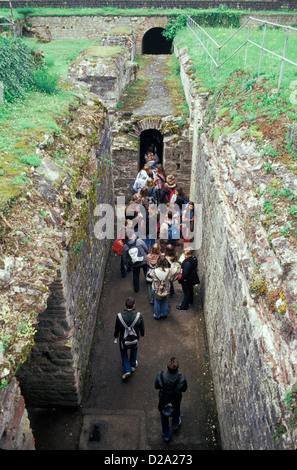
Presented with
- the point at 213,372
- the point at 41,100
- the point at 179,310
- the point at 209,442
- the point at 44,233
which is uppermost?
the point at 41,100

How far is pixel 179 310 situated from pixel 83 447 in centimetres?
357

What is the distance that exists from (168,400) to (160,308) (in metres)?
2.67

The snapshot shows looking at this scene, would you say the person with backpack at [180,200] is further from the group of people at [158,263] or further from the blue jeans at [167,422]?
the blue jeans at [167,422]

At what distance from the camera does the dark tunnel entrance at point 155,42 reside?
1048 inches

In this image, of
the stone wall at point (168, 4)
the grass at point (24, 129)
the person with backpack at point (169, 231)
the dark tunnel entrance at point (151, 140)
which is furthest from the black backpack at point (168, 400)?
the stone wall at point (168, 4)

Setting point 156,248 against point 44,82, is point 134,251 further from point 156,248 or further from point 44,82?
point 44,82

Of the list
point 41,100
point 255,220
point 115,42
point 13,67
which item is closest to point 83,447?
point 255,220

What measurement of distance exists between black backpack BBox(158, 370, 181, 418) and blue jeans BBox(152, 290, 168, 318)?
96.9 inches

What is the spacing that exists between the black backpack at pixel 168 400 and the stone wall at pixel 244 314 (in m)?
0.77

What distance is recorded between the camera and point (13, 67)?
7297mm

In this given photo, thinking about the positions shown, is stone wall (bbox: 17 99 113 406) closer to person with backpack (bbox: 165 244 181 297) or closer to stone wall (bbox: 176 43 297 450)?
person with backpack (bbox: 165 244 181 297)

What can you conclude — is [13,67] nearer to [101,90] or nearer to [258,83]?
[258,83]

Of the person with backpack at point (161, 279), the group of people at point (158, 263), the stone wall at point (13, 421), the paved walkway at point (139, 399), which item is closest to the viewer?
the stone wall at point (13, 421)

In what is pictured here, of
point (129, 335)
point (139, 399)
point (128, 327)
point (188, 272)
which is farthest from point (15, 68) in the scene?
point (139, 399)
